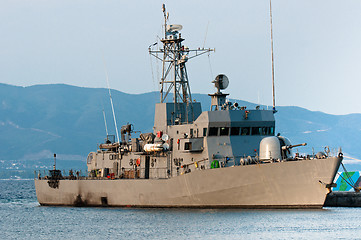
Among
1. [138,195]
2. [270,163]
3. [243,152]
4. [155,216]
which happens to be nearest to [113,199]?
[138,195]

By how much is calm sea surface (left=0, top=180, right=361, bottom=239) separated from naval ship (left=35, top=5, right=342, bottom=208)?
923 mm

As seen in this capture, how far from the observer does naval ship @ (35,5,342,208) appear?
3456 cm

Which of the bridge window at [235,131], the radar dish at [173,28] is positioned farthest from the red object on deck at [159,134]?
the radar dish at [173,28]

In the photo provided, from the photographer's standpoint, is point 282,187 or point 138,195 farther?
point 138,195

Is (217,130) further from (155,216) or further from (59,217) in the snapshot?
(59,217)

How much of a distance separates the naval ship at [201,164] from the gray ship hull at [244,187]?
49mm

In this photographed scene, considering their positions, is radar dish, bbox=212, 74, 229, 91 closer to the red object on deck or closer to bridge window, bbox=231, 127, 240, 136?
bridge window, bbox=231, 127, 240, 136

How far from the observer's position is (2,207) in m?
52.5

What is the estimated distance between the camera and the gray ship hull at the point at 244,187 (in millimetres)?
34094

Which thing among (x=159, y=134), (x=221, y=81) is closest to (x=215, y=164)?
(x=159, y=134)

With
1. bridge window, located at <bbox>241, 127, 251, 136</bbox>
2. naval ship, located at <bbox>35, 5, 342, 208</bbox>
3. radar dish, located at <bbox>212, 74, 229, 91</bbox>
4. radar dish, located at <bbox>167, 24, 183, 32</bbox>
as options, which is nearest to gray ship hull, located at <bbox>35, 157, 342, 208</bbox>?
naval ship, located at <bbox>35, 5, 342, 208</bbox>

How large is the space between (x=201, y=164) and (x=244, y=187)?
365 cm

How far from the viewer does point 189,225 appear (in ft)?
108

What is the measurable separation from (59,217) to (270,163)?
13.7m
